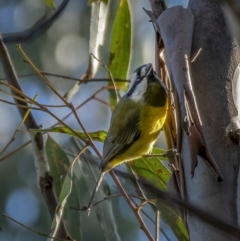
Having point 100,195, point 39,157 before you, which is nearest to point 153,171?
point 100,195

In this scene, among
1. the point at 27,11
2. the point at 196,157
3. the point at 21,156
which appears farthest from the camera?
the point at 27,11

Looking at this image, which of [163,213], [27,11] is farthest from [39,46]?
[163,213]

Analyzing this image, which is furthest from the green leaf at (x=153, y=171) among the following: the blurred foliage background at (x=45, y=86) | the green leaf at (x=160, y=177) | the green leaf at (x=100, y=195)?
the blurred foliage background at (x=45, y=86)

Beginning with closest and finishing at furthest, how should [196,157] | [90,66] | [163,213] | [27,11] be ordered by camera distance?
[196,157], [163,213], [90,66], [27,11]

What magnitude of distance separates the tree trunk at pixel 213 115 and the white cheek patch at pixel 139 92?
46cm

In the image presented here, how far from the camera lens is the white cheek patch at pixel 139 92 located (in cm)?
149

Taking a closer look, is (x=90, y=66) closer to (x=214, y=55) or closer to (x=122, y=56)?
(x=122, y=56)

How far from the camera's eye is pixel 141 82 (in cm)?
150

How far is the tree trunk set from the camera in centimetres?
81

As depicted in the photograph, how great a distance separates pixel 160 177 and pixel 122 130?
0.23m

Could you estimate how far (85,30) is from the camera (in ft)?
10.7

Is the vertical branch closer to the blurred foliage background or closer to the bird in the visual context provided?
the bird

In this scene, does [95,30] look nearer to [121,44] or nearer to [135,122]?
[121,44]

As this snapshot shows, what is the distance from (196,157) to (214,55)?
235 mm
